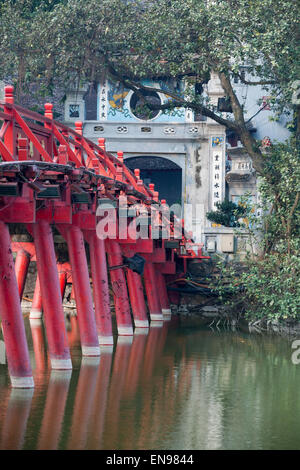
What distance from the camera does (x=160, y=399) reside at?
16891 mm

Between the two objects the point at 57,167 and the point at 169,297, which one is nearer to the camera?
the point at 57,167

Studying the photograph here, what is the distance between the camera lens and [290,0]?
87.7ft

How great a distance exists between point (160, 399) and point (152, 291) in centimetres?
1416

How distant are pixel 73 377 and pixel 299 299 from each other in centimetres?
934

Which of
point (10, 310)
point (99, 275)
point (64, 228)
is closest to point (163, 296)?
point (99, 275)

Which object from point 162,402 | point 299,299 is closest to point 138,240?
point 299,299

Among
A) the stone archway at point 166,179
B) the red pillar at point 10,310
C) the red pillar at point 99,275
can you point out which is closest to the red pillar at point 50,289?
the red pillar at point 10,310

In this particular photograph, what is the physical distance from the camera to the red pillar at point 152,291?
30.8 metres

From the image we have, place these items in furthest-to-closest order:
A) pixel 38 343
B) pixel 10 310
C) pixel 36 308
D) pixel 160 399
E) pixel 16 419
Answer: pixel 36 308, pixel 38 343, pixel 160 399, pixel 10 310, pixel 16 419

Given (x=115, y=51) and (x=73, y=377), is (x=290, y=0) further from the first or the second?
(x=73, y=377)

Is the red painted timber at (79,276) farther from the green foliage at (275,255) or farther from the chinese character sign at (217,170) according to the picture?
the chinese character sign at (217,170)

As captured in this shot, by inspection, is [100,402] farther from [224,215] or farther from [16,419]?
[224,215]

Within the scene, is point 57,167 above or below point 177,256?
above
